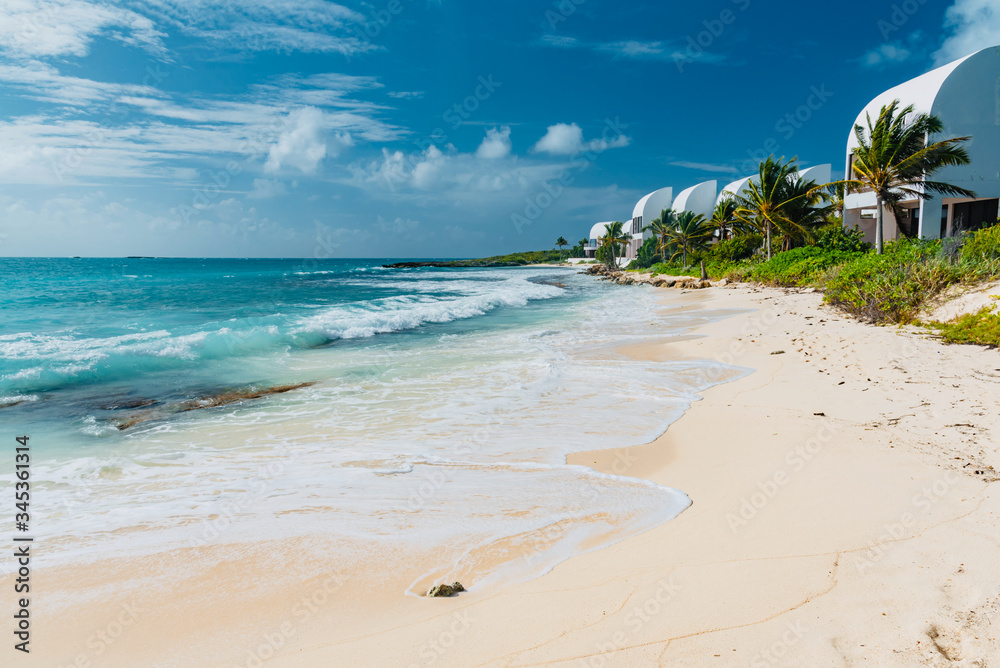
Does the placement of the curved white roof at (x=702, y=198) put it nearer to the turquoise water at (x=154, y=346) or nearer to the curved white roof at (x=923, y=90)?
the curved white roof at (x=923, y=90)

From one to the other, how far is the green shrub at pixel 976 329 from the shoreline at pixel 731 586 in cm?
382

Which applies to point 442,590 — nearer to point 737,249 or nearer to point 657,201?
point 737,249

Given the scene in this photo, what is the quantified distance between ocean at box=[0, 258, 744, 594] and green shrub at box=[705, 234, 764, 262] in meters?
26.4

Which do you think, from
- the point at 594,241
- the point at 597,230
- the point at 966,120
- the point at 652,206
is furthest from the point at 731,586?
the point at 594,241

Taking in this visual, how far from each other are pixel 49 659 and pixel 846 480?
231 inches

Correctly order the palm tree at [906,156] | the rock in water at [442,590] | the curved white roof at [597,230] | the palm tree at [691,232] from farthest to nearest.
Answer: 1. the curved white roof at [597,230]
2. the palm tree at [691,232]
3. the palm tree at [906,156]
4. the rock in water at [442,590]

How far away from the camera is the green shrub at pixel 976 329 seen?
325 inches

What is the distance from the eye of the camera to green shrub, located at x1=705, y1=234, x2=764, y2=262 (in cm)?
3753

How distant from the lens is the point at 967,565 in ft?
9.87

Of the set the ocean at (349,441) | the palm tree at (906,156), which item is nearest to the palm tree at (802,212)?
the palm tree at (906,156)

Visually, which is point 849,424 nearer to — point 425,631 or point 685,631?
point 685,631

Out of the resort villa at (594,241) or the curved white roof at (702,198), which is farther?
the resort villa at (594,241)

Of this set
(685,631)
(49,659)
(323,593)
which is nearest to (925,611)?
(685,631)

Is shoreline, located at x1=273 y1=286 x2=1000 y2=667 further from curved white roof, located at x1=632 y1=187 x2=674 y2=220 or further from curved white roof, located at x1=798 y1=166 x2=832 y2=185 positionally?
curved white roof, located at x1=632 y1=187 x2=674 y2=220
